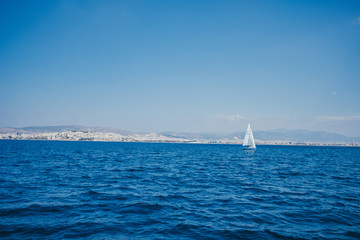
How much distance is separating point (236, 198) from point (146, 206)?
7.32m

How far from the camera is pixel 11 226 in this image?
1134 centimetres

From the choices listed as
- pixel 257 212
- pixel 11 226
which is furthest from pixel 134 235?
pixel 257 212

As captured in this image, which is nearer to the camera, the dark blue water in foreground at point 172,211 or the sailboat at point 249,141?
the dark blue water in foreground at point 172,211

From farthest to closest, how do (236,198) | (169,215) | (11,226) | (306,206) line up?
(236,198), (306,206), (169,215), (11,226)

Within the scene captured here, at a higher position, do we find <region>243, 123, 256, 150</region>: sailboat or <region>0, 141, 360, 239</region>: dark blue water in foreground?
<region>243, 123, 256, 150</region>: sailboat

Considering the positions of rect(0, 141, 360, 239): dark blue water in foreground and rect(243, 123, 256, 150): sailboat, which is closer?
rect(0, 141, 360, 239): dark blue water in foreground

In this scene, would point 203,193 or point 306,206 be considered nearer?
point 306,206

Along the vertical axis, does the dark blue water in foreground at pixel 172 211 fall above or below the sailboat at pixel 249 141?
below

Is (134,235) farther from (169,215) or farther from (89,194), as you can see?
(89,194)

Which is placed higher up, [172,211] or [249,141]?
[249,141]

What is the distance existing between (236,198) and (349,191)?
42.2ft

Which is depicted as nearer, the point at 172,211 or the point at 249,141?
the point at 172,211

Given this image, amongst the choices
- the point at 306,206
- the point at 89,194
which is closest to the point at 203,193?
the point at 306,206

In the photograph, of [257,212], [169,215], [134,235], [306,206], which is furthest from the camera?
[306,206]
